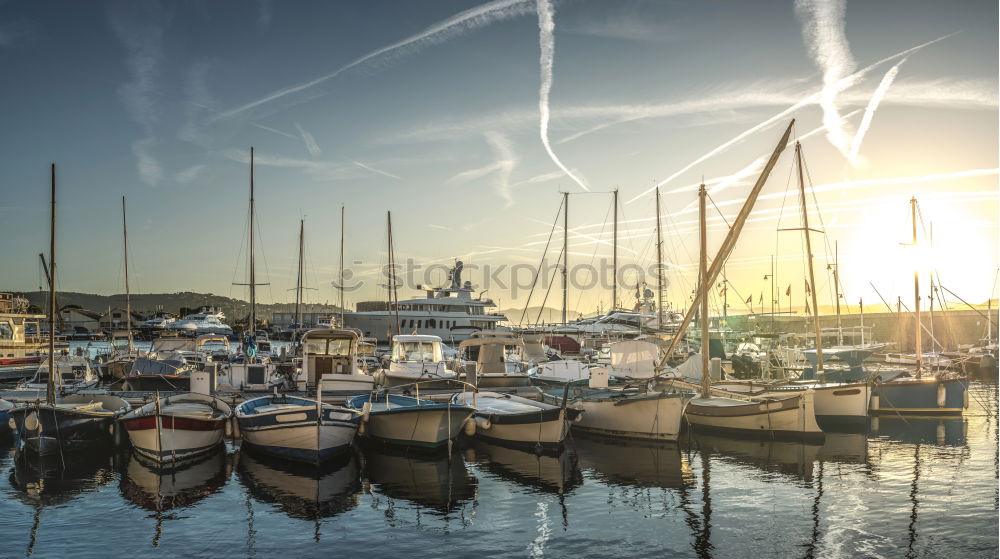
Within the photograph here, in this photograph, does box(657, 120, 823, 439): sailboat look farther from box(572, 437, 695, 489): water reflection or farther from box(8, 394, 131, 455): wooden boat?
box(8, 394, 131, 455): wooden boat

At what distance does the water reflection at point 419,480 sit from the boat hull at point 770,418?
10332 millimetres

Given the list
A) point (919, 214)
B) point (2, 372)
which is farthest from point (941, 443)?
point (2, 372)

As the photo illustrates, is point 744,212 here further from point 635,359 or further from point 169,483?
point 169,483

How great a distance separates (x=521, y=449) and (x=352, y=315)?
227 feet

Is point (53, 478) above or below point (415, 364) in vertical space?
below

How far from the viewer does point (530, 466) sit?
1952cm

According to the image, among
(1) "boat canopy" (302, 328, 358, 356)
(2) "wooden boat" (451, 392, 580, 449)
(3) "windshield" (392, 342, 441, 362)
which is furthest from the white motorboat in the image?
(2) "wooden boat" (451, 392, 580, 449)

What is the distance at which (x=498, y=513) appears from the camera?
1477 centimetres

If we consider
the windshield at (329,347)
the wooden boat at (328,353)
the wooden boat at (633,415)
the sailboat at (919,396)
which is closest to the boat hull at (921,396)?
the sailboat at (919,396)

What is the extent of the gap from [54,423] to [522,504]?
1529 centimetres

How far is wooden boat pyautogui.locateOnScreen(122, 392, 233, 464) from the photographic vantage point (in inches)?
746

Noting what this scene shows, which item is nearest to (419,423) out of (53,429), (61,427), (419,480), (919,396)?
(419,480)

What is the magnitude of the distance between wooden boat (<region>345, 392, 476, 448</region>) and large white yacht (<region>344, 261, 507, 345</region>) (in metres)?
61.6

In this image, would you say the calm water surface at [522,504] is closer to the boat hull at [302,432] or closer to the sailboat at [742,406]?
the boat hull at [302,432]
